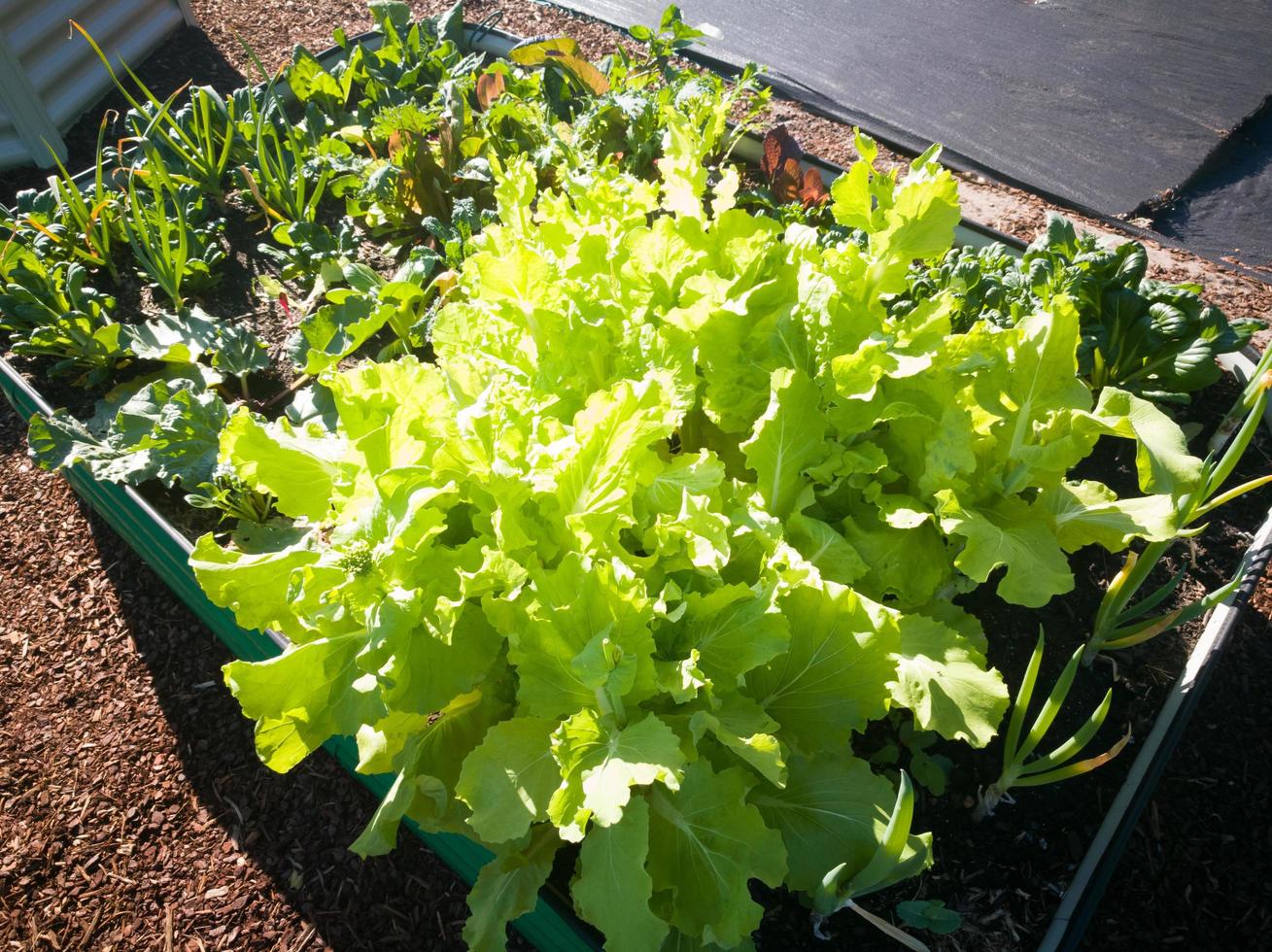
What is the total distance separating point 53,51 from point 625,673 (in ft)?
13.7

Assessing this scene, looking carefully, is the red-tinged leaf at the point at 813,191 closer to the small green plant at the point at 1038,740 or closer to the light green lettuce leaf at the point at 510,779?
the small green plant at the point at 1038,740

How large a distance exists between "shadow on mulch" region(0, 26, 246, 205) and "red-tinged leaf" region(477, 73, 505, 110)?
1576mm

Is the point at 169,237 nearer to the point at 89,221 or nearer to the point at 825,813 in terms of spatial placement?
the point at 89,221

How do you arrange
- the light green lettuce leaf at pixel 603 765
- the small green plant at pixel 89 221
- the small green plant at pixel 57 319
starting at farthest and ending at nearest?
the small green plant at pixel 89 221 → the small green plant at pixel 57 319 → the light green lettuce leaf at pixel 603 765

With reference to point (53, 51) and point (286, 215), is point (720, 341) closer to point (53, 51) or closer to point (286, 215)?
point (286, 215)

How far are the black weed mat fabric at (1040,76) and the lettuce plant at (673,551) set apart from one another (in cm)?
225

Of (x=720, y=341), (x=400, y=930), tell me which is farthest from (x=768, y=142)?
(x=400, y=930)

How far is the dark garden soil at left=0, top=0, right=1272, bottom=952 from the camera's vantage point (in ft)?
5.57

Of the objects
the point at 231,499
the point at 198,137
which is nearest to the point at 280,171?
the point at 198,137

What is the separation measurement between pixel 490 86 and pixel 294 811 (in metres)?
2.64

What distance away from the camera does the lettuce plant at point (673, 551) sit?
1253mm

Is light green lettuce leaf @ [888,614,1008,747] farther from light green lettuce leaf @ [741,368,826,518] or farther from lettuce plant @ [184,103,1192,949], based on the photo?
light green lettuce leaf @ [741,368,826,518]

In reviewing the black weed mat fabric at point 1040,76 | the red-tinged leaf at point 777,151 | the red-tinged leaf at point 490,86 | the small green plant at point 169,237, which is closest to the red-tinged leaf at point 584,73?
the red-tinged leaf at point 490,86

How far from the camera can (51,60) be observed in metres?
3.69
